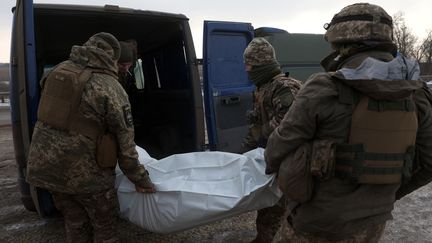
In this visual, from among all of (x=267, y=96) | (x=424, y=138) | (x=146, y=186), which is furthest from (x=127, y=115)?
(x=424, y=138)

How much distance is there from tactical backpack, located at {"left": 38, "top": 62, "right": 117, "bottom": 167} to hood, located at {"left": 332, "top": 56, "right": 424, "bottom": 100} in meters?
1.65

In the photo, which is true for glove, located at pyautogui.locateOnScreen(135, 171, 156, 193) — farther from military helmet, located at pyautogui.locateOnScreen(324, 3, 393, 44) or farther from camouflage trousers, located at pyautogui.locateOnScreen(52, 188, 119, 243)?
military helmet, located at pyautogui.locateOnScreen(324, 3, 393, 44)

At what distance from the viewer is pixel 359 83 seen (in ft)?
5.71

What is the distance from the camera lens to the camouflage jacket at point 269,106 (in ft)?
9.28

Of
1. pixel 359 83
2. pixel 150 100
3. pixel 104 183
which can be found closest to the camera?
pixel 359 83

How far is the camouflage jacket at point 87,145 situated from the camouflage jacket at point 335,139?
1166 mm

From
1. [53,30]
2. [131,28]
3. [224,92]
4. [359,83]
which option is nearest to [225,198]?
[359,83]

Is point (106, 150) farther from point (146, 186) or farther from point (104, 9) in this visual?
point (104, 9)

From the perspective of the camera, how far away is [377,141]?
5.86 feet

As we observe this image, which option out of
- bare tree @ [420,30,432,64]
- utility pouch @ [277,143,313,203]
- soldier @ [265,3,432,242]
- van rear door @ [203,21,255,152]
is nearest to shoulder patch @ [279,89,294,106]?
soldier @ [265,3,432,242]

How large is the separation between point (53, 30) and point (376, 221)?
4072mm

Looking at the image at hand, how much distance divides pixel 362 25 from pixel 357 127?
0.47 meters

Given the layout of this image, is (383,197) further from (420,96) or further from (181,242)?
(181,242)

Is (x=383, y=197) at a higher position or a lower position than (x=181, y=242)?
higher
